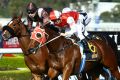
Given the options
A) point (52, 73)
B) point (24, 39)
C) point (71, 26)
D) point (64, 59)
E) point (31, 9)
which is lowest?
point (52, 73)

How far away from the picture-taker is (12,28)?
848 cm

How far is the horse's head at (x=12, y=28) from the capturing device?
837 cm

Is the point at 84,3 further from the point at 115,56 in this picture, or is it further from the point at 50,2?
the point at 115,56

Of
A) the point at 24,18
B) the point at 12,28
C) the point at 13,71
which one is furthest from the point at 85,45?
the point at 24,18

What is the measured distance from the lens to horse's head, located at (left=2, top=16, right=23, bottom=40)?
837 centimetres

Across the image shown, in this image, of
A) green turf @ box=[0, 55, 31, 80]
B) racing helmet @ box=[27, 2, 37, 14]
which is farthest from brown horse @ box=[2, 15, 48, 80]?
green turf @ box=[0, 55, 31, 80]

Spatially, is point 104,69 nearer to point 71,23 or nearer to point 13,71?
point 71,23

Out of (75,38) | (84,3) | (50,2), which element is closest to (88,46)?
(75,38)

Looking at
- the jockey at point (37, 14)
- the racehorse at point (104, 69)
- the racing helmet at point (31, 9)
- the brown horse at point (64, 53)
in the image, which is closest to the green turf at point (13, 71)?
the racehorse at point (104, 69)

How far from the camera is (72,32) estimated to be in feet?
28.6

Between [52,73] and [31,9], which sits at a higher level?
[31,9]

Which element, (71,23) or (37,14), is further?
(37,14)

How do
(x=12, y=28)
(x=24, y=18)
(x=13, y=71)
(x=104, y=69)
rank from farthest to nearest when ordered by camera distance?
1. (x=24, y=18)
2. (x=13, y=71)
3. (x=104, y=69)
4. (x=12, y=28)

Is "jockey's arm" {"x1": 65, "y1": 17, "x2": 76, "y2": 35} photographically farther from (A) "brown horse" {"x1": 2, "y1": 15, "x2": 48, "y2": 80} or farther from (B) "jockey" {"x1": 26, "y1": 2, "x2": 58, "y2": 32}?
(A) "brown horse" {"x1": 2, "y1": 15, "x2": 48, "y2": 80}
